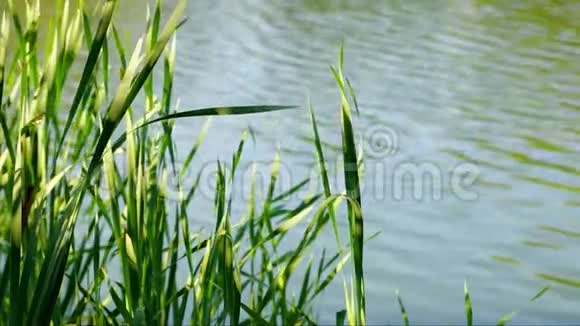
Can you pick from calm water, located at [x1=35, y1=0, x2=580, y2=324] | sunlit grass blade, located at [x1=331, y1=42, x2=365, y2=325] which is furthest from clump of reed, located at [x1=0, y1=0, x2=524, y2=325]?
calm water, located at [x1=35, y1=0, x2=580, y2=324]

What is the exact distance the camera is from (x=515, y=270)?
2.95 meters

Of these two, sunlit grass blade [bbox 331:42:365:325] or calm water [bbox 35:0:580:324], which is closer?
sunlit grass blade [bbox 331:42:365:325]

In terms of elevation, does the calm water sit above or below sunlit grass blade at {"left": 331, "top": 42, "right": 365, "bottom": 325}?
above

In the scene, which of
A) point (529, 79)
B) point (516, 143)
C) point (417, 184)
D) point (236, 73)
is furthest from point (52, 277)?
point (529, 79)

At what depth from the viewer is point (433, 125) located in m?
4.64

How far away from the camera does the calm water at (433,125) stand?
2.89m

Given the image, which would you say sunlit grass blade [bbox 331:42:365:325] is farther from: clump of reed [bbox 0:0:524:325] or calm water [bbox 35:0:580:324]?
calm water [bbox 35:0:580:324]

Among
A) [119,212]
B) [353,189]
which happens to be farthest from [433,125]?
[353,189]

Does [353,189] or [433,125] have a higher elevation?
[433,125]

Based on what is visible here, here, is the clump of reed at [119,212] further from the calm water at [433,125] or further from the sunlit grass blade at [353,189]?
the calm water at [433,125]

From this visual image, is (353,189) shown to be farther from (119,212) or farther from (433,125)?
(433,125)

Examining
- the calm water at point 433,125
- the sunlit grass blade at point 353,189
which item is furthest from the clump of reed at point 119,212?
the calm water at point 433,125

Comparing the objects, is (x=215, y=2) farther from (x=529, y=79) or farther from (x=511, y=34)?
(x=529, y=79)

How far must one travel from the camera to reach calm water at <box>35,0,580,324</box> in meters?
2.89
